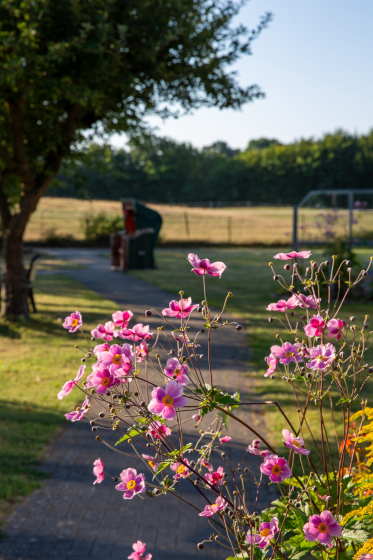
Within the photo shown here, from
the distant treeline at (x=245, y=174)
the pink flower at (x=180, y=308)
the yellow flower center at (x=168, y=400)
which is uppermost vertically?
the distant treeline at (x=245, y=174)

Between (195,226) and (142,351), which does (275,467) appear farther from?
(195,226)

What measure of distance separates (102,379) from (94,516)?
7.24 ft

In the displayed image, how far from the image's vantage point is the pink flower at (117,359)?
1378 mm

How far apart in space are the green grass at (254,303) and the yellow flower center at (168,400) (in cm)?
209

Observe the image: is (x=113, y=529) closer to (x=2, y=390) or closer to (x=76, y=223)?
(x=2, y=390)

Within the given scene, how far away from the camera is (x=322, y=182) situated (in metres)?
62.5

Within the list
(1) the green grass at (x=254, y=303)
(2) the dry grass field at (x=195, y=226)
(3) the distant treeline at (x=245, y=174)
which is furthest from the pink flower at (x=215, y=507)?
(3) the distant treeline at (x=245, y=174)

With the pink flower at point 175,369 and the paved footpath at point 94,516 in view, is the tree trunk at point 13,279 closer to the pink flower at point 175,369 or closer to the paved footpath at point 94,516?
the paved footpath at point 94,516

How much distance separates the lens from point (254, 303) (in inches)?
418

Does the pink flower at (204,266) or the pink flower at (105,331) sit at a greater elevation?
the pink flower at (204,266)

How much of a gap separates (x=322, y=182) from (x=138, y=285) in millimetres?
53714

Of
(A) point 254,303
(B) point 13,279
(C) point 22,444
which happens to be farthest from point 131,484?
(A) point 254,303

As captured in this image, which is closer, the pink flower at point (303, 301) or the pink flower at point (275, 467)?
the pink flower at point (275, 467)

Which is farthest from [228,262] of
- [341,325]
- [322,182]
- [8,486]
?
[322,182]
